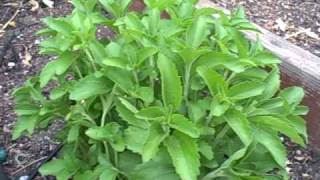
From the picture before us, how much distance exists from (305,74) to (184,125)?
1076 millimetres

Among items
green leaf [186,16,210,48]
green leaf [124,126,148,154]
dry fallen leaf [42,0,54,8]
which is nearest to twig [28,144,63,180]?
green leaf [124,126,148,154]

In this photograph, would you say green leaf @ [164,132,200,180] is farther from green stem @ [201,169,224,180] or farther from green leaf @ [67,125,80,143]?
green leaf @ [67,125,80,143]

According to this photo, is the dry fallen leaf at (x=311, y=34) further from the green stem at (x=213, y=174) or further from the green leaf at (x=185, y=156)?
the green leaf at (x=185, y=156)

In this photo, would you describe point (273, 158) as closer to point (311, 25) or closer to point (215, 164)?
point (215, 164)

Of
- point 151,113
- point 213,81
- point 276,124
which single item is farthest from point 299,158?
point 151,113

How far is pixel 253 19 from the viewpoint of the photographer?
3.17m

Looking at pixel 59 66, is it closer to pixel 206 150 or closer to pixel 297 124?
pixel 206 150

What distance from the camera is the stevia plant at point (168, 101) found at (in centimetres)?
→ 176

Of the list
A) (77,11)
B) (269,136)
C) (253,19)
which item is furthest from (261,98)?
(253,19)

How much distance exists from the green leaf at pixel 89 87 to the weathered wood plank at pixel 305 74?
3.25ft

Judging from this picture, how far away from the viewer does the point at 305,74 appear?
2656mm

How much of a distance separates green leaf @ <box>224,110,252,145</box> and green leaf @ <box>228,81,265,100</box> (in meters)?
0.05

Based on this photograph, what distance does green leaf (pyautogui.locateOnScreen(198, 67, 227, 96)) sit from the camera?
69.9 inches

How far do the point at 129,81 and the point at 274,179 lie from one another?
1.82 ft
